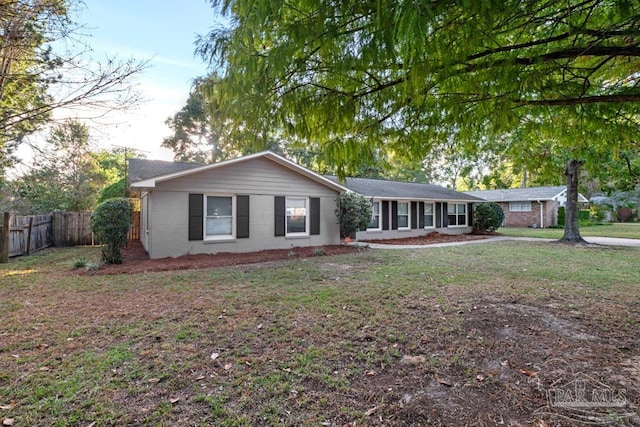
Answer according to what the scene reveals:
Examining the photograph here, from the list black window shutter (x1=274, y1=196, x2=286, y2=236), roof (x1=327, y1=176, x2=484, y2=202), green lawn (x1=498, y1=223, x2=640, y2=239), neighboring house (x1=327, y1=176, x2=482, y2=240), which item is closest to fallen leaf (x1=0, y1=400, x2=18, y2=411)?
black window shutter (x1=274, y1=196, x2=286, y2=236)

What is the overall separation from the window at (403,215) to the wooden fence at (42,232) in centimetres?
1234

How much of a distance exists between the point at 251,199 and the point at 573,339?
9097 millimetres

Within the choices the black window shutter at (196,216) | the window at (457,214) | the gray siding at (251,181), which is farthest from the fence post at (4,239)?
the window at (457,214)

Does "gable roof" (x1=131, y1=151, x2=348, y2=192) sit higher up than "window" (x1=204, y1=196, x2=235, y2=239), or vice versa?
"gable roof" (x1=131, y1=151, x2=348, y2=192)

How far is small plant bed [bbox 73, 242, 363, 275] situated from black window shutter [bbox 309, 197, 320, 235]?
0.88m

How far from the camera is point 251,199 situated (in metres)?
10.7

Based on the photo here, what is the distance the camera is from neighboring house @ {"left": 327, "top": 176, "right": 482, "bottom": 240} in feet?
51.4

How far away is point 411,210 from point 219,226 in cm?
1049

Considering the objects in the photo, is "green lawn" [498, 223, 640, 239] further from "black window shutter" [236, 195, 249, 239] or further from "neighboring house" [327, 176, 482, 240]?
"black window shutter" [236, 195, 249, 239]

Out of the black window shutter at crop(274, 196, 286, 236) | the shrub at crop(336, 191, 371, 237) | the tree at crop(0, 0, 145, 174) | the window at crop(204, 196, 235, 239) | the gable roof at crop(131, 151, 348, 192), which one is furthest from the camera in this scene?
the shrub at crop(336, 191, 371, 237)

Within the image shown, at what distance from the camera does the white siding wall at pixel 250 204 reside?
9320 mm

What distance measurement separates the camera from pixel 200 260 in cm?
901

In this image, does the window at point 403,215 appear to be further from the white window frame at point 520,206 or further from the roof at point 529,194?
the white window frame at point 520,206

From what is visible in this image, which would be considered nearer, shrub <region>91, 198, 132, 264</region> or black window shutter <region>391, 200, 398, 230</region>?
shrub <region>91, 198, 132, 264</region>
